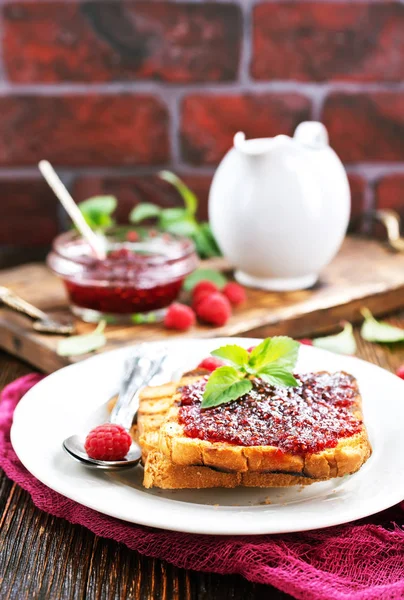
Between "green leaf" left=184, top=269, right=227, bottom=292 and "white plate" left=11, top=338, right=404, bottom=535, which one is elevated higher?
"white plate" left=11, top=338, right=404, bottom=535

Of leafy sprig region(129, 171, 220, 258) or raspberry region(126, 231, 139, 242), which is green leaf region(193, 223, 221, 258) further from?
raspberry region(126, 231, 139, 242)

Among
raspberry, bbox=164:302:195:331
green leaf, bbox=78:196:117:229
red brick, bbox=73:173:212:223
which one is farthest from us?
red brick, bbox=73:173:212:223

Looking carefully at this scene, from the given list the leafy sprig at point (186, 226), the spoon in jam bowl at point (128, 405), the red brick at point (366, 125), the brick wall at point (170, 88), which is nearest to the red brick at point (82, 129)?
the brick wall at point (170, 88)

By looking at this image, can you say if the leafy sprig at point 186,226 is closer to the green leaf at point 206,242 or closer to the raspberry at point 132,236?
the green leaf at point 206,242

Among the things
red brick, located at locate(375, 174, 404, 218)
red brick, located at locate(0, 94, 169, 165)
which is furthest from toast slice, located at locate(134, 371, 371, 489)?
red brick, located at locate(375, 174, 404, 218)

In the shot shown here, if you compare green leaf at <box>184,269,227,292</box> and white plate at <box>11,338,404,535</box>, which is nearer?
white plate at <box>11,338,404,535</box>

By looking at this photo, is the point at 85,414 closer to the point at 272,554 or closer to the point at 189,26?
the point at 272,554

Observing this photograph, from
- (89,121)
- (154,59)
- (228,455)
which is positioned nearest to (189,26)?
(154,59)

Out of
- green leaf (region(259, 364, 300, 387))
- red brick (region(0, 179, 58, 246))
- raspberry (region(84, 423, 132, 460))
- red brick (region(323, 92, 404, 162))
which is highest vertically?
green leaf (region(259, 364, 300, 387))
